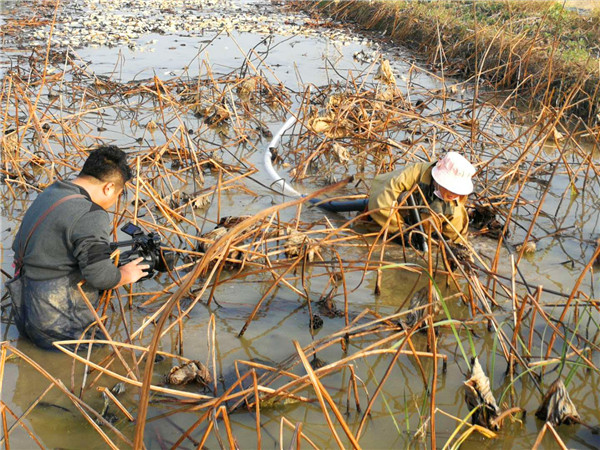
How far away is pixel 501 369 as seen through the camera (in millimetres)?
3166

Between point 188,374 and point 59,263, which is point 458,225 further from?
point 59,263

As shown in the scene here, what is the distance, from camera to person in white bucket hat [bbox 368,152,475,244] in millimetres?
4023

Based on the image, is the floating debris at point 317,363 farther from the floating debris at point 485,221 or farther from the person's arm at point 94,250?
the floating debris at point 485,221

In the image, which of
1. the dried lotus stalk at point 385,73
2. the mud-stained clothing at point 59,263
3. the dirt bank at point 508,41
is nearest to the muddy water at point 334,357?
the mud-stained clothing at point 59,263

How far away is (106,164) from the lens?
118 inches

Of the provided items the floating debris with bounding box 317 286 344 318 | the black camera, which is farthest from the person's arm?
the floating debris with bounding box 317 286 344 318

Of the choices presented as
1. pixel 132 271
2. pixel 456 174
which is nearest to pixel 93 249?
pixel 132 271

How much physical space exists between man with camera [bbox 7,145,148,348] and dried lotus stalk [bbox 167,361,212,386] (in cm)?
52

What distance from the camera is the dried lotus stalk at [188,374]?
2.86 meters

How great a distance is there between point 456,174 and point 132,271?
2161mm

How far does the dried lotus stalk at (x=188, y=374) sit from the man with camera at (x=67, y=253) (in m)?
0.52

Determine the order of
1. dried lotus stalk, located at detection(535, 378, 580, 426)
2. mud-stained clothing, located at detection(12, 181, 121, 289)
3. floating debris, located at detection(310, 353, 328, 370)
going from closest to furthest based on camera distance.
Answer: dried lotus stalk, located at detection(535, 378, 580, 426) → mud-stained clothing, located at detection(12, 181, 121, 289) → floating debris, located at detection(310, 353, 328, 370)

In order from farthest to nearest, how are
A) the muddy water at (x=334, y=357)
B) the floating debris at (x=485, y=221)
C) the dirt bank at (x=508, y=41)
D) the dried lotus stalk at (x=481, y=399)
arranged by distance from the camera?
the dirt bank at (x=508, y=41), the floating debris at (x=485, y=221), the muddy water at (x=334, y=357), the dried lotus stalk at (x=481, y=399)

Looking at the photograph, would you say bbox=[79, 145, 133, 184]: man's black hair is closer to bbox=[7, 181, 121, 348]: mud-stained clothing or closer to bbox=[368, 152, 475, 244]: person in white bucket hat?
bbox=[7, 181, 121, 348]: mud-stained clothing
